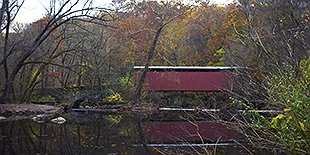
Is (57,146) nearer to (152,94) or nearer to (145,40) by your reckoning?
(152,94)

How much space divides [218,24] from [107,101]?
440 inches

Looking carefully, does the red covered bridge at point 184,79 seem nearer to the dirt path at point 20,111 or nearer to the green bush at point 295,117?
the dirt path at point 20,111

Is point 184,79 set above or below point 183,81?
above

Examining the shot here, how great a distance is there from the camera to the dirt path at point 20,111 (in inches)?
586

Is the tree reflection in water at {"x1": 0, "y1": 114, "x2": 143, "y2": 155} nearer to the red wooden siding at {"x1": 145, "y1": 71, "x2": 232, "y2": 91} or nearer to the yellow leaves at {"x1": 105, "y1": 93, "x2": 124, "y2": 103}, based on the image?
the yellow leaves at {"x1": 105, "y1": 93, "x2": 124, "y2": 103}

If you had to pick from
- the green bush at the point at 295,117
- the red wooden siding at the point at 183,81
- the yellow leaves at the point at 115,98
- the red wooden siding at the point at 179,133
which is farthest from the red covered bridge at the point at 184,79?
the green bush at the point at 295,117

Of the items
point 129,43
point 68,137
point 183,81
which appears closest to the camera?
point 68,137

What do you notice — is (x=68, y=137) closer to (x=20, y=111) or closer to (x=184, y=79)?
(x=20, y=111)

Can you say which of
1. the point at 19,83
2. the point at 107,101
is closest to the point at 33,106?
the point at 19,83

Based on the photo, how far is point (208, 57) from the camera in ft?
87.2

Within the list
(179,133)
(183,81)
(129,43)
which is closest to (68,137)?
(179,133)

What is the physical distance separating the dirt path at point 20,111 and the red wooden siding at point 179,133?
211 inches

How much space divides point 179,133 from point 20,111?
7.69 metres

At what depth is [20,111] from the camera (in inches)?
615
